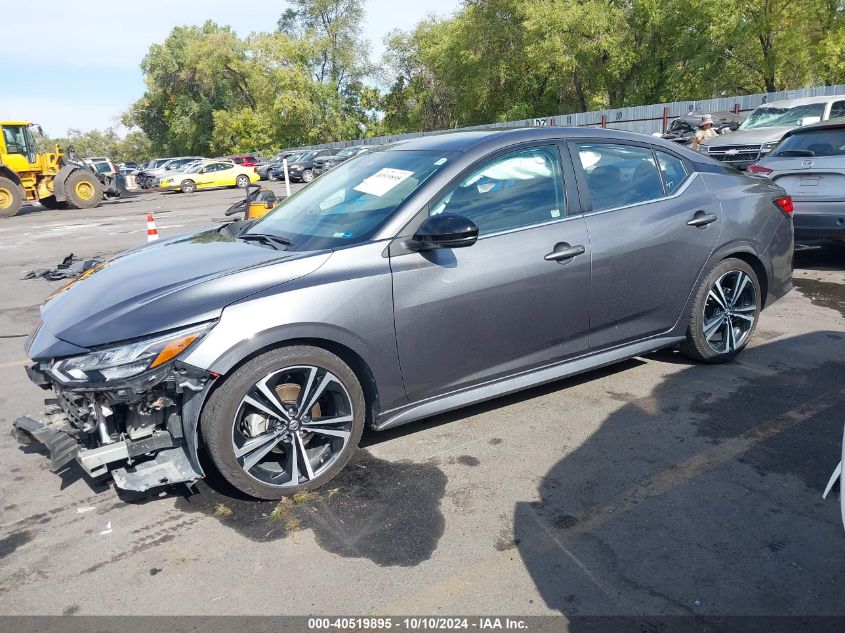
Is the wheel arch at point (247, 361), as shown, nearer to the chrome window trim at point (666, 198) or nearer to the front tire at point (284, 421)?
the front tire at point (284, 421)

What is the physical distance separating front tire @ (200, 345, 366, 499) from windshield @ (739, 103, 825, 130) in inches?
549

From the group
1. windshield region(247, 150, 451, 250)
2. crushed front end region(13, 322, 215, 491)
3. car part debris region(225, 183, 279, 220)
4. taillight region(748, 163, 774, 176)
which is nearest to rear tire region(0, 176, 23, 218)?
car part debris region(225, 183, 279, 220)

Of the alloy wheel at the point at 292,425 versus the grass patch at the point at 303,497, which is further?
the grass patch at the point at 303,497

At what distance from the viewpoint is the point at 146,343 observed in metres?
3.04

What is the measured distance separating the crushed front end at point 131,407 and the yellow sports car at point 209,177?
1215 inches

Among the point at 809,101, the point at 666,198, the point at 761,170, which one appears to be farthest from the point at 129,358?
the point at 809,101

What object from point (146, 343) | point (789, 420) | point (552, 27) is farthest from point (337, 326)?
point (552, 27)

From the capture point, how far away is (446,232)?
3.42 m

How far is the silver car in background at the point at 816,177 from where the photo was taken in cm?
Result: 733

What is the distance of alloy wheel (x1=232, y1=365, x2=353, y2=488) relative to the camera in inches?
127

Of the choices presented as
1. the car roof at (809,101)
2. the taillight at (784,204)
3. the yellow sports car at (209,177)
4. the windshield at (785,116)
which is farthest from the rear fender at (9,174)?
the taillight at (784,204)

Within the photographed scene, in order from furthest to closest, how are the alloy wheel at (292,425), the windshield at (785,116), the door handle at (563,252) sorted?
the windshield at (785,116), the door handle at (563,252), the alloy wheel at (292,425)

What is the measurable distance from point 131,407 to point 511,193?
90.4 inches

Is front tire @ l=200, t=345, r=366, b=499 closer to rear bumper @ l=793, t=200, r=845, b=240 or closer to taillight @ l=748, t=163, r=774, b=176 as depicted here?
rear bumper @ l=793, t=200, r=845, b=240
